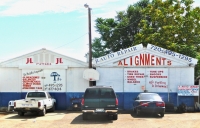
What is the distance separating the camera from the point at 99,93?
55.8 ft

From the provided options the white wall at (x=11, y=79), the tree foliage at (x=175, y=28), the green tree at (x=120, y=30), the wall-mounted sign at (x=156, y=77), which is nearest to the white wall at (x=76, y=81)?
the white wall at (x=11, y=79)

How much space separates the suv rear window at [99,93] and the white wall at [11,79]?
9520 millimetres

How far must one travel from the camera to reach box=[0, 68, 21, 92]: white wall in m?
24.8

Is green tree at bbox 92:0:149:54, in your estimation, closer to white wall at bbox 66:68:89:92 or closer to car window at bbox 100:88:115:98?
white wall at bbox 66:68:89:92

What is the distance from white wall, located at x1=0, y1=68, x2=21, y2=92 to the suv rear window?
9.52m

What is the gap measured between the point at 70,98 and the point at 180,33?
1832 cm

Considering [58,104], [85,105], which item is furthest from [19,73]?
[85,105]

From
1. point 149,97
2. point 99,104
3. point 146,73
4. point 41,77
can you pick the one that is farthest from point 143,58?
point 99,104

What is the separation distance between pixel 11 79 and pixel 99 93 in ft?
33.6

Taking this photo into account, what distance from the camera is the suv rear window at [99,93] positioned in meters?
17.0

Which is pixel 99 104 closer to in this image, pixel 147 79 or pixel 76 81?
pixel 76 81

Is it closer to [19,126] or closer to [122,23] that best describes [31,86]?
[19,126]

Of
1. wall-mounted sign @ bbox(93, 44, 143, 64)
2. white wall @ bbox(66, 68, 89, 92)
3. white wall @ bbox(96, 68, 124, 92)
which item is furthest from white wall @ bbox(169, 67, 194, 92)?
white wall @ bbox(66, 68, 89, 92)

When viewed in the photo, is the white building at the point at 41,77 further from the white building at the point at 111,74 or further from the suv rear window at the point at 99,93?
the suv rear window at the point at 99,93
